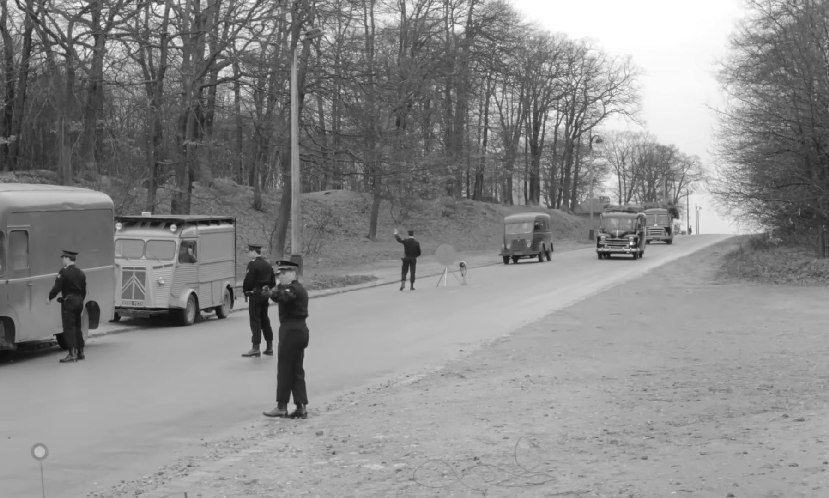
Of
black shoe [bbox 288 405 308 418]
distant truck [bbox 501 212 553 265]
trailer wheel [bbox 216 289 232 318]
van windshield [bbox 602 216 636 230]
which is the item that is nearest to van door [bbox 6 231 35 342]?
black shoe [bbox 288 405 308 418]

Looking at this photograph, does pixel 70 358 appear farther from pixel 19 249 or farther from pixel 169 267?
pixel 169 267

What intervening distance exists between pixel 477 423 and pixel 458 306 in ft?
49.7

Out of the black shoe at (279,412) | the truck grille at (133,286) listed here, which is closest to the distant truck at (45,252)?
the truck grille at (133,286)

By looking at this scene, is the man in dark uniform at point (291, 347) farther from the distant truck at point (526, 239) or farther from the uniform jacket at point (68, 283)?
the distant truck at point (526, 239)

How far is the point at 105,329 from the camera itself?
19.6m

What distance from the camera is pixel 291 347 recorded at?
10492 millimetres

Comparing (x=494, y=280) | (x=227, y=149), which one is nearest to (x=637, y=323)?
(x=494, y=280)

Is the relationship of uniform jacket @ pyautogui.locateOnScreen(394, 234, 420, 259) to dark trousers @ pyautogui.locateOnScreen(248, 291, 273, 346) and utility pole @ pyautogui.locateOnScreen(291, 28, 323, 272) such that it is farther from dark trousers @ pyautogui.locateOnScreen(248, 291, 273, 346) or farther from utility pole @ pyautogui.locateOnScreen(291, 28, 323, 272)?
dark trousers @ pyautogui.locateOnScreen(248, 291, 273, 346)

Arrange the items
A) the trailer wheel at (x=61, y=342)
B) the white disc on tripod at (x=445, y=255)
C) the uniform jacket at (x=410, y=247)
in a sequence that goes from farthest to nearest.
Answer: the white disc on tripod at (x=445, y=255)
the uniform jacket at (x=410, y=247)
the trailer wheel at (x=61, y=342)

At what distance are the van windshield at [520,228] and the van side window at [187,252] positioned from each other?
27.1 m

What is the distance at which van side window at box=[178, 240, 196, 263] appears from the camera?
68.6ft

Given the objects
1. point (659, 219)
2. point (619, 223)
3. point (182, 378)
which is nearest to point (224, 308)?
point (182, 378)

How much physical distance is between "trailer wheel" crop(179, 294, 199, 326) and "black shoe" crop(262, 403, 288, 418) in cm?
1068

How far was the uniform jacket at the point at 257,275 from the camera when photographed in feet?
50.4
